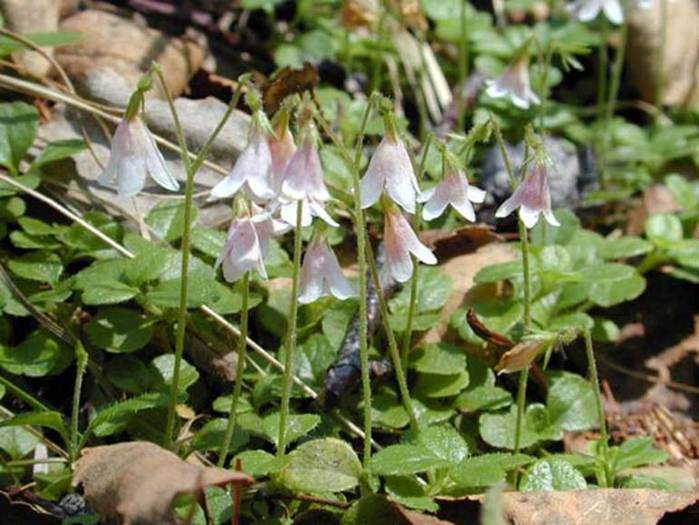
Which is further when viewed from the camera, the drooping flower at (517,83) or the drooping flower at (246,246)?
the drooping flower at (517,83)

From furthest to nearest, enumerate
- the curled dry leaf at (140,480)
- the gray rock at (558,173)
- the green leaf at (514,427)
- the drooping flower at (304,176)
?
the gray rock at (558,173) → the green leaf at (514,427) → the drooping flower at (304,176) → the curled dry leaf at (140,480)

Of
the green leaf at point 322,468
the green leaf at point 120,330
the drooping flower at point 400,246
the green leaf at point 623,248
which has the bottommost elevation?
the green leaf at point 623,248

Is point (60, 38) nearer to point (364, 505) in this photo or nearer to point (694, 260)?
point (364, 505)

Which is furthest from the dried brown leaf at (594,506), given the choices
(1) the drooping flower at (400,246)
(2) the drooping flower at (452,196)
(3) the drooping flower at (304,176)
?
(3) the drooping flower at (304,176)

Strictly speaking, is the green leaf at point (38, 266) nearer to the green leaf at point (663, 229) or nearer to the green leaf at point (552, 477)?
the green leaf at point (552, 477)

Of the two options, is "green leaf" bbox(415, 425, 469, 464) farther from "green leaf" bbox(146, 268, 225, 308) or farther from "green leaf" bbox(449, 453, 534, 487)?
"green leaf" bbox(146, 268, 225, 308)

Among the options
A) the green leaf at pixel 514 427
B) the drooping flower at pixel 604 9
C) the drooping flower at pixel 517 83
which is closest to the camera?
the green leaf at pixel 514 427

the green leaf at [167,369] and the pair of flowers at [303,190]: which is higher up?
the pair of flowers at [303,190]

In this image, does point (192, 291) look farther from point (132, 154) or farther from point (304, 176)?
point (304, 176)
